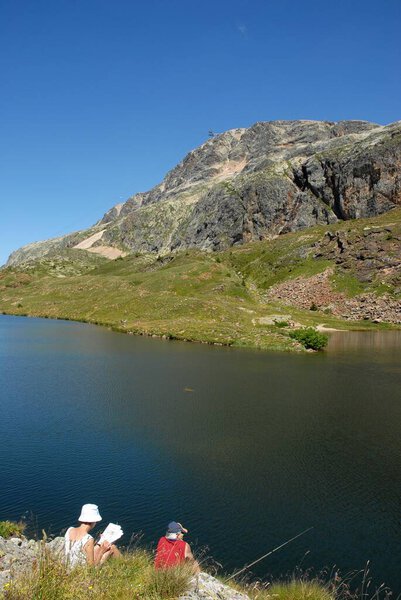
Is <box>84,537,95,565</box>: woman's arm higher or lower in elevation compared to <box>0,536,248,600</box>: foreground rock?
higher

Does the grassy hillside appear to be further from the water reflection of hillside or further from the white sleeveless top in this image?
the white sleeveless top

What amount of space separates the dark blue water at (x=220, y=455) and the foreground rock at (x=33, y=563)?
3358mm

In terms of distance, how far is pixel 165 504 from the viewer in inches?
874

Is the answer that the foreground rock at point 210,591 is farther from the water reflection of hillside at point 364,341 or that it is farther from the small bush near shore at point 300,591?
the water reflection of hillside at point 364,341

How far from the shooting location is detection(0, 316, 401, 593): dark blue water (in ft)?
66.2

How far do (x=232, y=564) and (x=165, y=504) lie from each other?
5442 mm

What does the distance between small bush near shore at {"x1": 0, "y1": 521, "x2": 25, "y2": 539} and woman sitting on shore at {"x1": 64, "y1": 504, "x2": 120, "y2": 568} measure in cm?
534

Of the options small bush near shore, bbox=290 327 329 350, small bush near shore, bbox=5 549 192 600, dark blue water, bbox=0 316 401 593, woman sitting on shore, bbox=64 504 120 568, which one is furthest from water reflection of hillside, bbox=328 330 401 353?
small bush near shore, bbox=5 549 192 600

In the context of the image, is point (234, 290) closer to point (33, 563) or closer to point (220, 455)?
point (220, 455)

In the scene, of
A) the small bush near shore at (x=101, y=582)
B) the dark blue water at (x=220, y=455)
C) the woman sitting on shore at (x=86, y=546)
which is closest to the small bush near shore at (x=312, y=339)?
the dark blue water at (x=220, y=455)

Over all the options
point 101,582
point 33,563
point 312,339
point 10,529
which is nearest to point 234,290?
point 312,339

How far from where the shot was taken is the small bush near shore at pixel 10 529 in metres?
18.2

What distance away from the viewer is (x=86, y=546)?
1380cm

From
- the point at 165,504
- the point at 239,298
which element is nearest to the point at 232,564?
the point at 165,504
